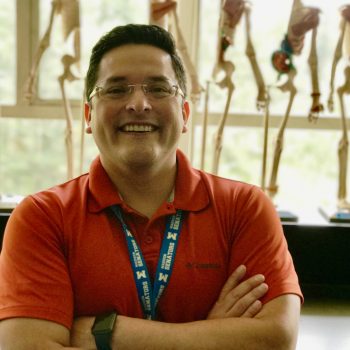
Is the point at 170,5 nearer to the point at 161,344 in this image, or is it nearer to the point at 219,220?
→ the point at 219,220

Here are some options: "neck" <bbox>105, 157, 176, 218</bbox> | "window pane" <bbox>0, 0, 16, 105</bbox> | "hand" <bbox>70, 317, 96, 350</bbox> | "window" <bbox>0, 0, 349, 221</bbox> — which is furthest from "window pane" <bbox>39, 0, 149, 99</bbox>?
"hand" <bbox>70, 317, 96, 350</bbox>

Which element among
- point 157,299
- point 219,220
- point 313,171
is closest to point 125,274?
point 157,299

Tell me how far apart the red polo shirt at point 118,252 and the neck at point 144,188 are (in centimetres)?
3

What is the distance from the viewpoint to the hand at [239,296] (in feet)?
3.96

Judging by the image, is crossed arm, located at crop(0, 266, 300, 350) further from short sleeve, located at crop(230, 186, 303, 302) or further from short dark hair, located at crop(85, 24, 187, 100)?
short dark hair, located at crop(85, 24, 187, 100)

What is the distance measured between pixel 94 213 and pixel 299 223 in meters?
0.93

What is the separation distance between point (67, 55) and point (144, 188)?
1050mm

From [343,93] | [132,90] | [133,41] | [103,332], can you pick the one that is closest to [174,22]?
[343,93]

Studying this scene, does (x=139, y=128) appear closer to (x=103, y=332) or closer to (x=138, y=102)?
(x=138, y=102)

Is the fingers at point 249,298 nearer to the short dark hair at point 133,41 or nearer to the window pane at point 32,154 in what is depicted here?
the short dark hair at point 133,41

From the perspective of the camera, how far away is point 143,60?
4.25ft

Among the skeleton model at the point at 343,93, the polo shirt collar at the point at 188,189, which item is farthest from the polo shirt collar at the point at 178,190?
the skeleton model at the point at 343,93

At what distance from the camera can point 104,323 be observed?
115 cm

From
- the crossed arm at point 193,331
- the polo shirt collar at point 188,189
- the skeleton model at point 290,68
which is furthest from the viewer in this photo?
the skeleton model at point 290,68
